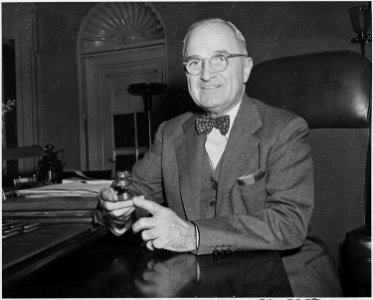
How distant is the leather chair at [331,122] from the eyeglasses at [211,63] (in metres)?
0.25

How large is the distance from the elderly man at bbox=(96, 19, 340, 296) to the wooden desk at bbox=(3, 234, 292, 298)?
95 mm

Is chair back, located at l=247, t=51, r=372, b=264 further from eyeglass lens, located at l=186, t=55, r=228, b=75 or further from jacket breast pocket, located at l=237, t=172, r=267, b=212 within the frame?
jacket breast pocket, located at l=237, t=172, r=267, b=212

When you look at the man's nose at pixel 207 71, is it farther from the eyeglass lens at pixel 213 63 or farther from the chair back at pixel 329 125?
the chair back at pixel 329 125

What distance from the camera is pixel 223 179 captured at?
1329mm

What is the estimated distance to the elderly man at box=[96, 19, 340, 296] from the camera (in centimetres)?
104

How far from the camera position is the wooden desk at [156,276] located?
694 millimetres

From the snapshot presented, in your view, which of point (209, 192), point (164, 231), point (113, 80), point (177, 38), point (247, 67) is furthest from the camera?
point (113, 80)

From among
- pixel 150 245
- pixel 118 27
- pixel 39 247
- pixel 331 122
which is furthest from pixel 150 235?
pixel 118 27

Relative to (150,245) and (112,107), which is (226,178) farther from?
(112,107)

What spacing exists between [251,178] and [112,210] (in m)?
0.47

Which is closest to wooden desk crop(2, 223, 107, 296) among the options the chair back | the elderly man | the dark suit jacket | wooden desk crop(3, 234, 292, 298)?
wooden desk crop(3, 234, 292, 298)

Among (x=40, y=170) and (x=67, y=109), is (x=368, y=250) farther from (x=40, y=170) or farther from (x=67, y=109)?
(x=67, y=109)

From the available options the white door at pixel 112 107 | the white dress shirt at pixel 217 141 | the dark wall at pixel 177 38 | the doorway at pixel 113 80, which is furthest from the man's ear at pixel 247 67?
the white door at pixel 112 107

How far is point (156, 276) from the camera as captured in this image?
776 millimetres
